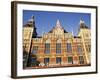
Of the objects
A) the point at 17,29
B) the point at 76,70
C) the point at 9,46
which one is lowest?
the point at 76,70

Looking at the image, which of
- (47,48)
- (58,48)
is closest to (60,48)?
(58,48)

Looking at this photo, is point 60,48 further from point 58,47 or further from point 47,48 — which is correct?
point 47,48

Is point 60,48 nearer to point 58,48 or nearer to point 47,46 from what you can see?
point 58,48

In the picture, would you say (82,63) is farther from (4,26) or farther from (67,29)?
(4,26)

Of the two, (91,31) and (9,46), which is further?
(91,31)

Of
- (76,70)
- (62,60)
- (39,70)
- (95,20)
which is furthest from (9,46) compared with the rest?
(95,20)

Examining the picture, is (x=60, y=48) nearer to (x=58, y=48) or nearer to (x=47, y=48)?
(x=58, y=48)

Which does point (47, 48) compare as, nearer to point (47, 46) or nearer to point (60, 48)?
point (47, 46)

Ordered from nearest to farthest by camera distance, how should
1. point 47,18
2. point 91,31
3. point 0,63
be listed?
point 0,63 → point 47,18 → point 91,31

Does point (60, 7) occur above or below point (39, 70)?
above

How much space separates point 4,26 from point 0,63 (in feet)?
0.98

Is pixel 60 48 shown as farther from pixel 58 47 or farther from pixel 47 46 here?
pixel 47 46

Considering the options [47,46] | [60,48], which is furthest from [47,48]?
[60,48]

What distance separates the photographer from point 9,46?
2025mm
